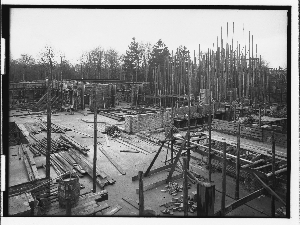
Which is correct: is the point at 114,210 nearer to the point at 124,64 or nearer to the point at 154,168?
the point at 154,168

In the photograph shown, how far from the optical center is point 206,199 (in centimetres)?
639

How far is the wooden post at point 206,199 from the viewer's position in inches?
251

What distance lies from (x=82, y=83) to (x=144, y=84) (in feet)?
29.8

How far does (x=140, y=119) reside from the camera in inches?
696

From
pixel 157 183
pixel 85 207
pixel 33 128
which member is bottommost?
pixel 157 183

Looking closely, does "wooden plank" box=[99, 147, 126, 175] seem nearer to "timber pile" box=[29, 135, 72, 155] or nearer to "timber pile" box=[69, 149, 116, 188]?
"timber pile" box=[69, 149, 116, 188]

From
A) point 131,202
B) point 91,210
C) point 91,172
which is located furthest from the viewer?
point 91,172

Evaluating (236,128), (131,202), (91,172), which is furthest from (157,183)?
(236,128)

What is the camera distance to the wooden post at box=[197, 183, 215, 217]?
639cm

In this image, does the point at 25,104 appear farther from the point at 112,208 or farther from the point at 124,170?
the point at 112,208

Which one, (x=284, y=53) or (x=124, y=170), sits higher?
(x=284, y=53)

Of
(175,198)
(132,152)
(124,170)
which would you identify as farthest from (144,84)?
(175,198)

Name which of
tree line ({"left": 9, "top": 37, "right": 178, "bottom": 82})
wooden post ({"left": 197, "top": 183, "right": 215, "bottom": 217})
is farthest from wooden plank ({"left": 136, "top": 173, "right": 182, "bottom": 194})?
tree line ({"left": 9, "top": 37, "right": 178, "bottom": 82})

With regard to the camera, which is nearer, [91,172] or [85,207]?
[85,207]
